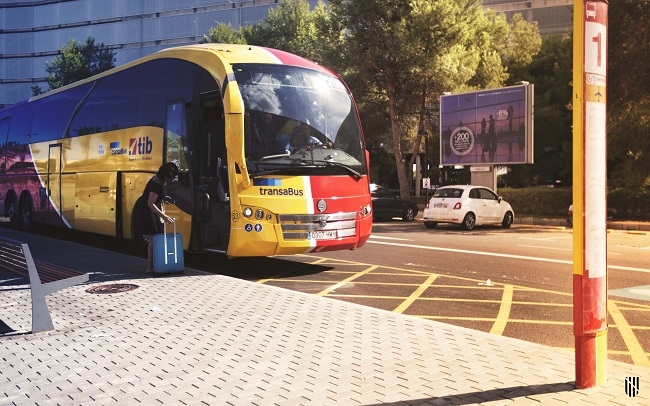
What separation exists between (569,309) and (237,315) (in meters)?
4.20

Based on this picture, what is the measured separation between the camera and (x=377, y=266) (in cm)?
Result: 1230

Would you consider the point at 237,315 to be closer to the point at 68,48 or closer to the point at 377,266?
the point at 377,266

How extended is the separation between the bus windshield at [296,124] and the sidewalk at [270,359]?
10.1ft

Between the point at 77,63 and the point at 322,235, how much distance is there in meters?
50.5

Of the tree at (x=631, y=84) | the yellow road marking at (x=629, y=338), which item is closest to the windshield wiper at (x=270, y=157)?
the yellow road marking at (x=629, y=338)

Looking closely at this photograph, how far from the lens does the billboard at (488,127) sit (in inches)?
1082

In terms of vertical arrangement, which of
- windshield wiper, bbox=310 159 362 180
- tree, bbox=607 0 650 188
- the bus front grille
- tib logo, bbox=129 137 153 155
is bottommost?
the bus front grille

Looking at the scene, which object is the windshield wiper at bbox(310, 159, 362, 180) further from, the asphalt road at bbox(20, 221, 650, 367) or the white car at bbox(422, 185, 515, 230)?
Result: the white car at bbox(422, 185, 515, 230)

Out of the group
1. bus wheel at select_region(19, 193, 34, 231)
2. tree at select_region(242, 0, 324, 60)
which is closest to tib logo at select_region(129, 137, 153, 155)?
bus wheel at select_region(19, 193, 34, 231)

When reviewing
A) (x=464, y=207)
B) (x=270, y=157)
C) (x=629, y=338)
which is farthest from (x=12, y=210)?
(x=629, y=338)

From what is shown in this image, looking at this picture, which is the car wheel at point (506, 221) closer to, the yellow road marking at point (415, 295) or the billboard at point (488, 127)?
the billboard at point (488, 127)

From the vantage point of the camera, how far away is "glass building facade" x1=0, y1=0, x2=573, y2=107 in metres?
71.8

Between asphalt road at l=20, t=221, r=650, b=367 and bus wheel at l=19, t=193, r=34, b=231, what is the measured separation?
1.71 m

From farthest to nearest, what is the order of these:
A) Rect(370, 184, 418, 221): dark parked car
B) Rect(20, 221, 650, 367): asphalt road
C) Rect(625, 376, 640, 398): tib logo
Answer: Rect(370, 184, 418, 221): dark parked car, Rect(20, 221, 650, 367): asphalt road, Rect(625, 376, 640, 398): tib logo
